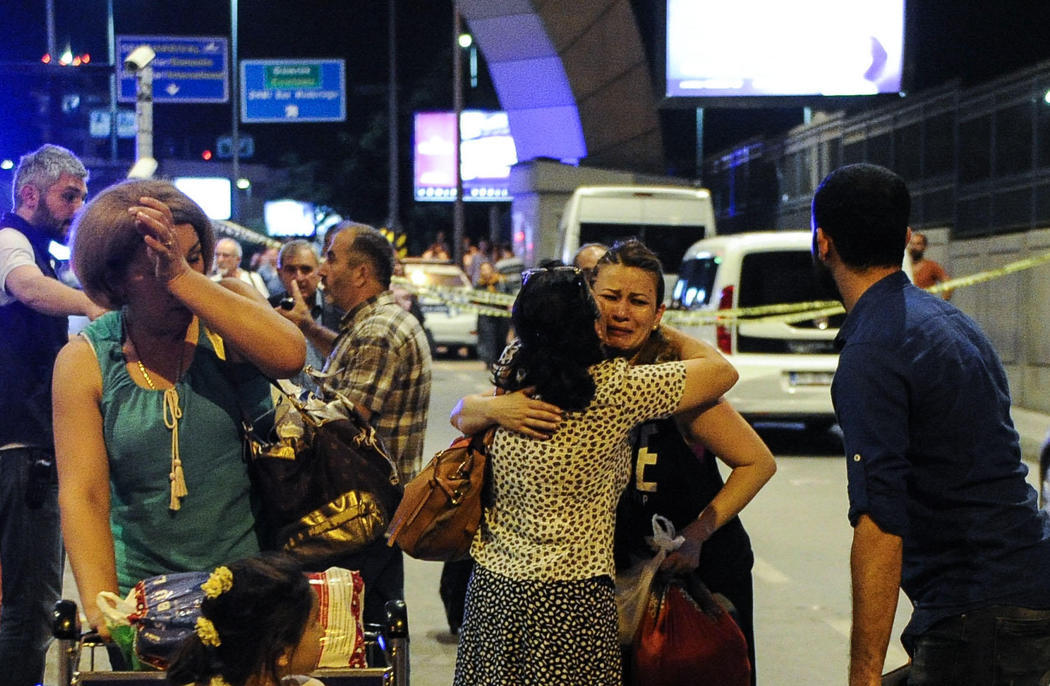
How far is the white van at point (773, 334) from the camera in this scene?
530 inches

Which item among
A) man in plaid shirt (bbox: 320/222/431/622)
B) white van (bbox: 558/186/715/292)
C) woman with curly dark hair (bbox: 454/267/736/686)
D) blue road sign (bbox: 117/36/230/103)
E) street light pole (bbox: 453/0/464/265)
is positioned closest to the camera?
woman with curly dark hair (bbox: 454/267/736/686)

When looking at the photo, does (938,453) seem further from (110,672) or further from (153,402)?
(110,672)

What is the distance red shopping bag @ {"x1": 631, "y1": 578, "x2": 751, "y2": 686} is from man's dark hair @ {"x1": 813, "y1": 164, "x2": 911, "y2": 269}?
3.47 ft

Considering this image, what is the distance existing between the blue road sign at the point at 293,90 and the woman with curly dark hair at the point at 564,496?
42.1 metres

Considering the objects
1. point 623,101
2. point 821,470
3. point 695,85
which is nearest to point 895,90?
point 695,85

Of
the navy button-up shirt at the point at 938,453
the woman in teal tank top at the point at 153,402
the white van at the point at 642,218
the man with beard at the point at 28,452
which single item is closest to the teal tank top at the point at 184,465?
the woman in teal tank top at the point at 153,402

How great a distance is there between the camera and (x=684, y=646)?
362cm

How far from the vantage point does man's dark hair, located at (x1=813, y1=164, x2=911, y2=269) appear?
308cm

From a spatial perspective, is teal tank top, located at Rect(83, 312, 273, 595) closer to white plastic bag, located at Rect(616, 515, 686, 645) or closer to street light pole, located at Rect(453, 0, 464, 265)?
white plastic bag, located at Rect(616, 515, 686, 645)

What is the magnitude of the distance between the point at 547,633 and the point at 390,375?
1841 mm

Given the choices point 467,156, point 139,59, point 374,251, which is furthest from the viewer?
point 467,156

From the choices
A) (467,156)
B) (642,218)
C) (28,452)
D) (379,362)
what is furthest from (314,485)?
(467,156)

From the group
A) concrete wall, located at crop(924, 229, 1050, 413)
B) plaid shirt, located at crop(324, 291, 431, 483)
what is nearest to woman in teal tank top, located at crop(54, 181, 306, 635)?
plaid shirt, located at crop(324, 291, 431, 483)

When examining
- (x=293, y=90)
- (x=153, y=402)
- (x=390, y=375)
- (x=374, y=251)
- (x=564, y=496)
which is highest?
(x=293, y=90)
